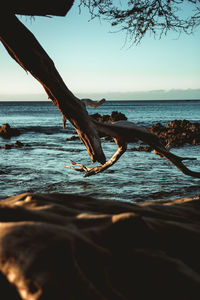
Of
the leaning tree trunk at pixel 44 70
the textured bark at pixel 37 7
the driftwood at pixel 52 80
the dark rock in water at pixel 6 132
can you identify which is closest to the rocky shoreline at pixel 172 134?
the dark rock in water at pixel 6 132

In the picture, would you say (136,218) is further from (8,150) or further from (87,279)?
(8,150)

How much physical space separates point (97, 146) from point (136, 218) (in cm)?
159

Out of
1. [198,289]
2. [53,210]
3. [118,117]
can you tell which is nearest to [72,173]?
[53,210]

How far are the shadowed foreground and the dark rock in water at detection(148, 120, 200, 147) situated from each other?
12.7m

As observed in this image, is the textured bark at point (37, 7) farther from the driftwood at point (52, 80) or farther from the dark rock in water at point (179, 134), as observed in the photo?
the dark rock in water at point (179, 134)

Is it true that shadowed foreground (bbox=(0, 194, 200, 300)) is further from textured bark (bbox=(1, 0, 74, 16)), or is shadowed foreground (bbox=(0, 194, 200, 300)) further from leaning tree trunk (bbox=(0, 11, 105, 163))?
textured bark (bbox=(1, 0, 74, 16))

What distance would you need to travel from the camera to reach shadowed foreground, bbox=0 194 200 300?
1.07 meters

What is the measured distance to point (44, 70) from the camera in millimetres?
2656

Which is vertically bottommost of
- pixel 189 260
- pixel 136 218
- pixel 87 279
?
pixel 189 260

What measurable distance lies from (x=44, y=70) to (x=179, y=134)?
15.6 m

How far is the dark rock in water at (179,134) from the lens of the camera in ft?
53.9

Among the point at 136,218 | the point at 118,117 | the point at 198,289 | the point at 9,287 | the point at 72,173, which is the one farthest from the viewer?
the point at 118,117

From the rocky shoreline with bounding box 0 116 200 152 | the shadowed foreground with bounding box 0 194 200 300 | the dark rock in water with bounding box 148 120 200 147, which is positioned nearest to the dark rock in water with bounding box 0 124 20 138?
the rocky shoreline with bounding box 0 116 200 152

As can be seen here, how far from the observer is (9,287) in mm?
1083
